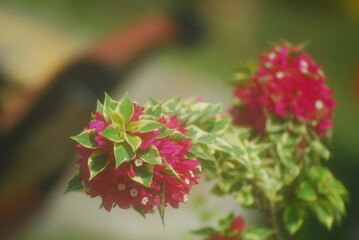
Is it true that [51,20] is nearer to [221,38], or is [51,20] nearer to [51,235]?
[221,38]

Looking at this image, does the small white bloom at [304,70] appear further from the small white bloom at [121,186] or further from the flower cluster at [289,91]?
the small white bloom at [121,186]

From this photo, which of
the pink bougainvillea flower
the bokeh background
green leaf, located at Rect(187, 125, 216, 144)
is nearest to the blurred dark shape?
the bokeh background

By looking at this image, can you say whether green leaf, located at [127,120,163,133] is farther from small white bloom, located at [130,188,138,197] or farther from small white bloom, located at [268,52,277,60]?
small white bloom, located at [268,52,277,60]

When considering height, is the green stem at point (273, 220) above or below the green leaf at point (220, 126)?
below

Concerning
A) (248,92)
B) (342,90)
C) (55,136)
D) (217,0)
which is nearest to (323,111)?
(248,92)

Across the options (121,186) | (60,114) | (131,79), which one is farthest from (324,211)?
(131,79)

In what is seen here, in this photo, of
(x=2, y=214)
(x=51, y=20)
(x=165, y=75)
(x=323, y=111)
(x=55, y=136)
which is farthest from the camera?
(x=51, y=20)

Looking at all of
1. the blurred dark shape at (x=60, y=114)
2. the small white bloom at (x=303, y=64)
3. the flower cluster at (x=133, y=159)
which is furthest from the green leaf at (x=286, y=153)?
the blurred dark shape at (x=60, y=114)
